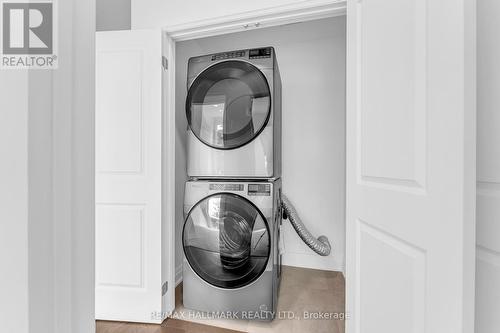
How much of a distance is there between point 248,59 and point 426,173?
1271 mm

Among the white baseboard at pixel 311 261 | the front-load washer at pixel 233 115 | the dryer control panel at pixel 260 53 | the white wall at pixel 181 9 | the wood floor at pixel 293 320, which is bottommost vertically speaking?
the wood floor at pixel 293 320

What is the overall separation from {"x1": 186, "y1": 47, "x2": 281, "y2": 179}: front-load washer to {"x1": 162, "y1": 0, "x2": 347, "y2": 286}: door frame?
136 mm

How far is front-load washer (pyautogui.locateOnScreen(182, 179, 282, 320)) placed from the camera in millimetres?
1540

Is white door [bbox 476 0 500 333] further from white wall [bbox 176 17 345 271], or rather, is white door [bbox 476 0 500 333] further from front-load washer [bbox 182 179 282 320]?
white wall [bbox 176 17 345 271]

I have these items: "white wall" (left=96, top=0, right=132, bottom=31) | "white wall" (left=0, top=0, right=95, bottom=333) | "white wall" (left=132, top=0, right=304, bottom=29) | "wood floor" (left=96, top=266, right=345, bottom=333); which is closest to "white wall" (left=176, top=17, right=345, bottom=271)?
"wood floor" (left=96, top=266, right=345, bottom=333)

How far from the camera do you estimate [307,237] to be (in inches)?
86.4

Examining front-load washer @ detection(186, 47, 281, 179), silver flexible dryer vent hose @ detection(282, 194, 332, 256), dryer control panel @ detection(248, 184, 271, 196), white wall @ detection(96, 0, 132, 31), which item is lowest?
silver flexible dryer vent hose @ detection(282, 194, 332, 256)

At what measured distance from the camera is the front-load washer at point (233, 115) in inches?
61.6

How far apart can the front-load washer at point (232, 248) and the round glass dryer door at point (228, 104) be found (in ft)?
1.06

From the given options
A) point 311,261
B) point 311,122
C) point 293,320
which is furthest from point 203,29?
point 311,261

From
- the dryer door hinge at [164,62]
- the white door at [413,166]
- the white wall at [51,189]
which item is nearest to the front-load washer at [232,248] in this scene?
the white door at [413,166]

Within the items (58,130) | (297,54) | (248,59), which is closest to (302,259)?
(248,59)

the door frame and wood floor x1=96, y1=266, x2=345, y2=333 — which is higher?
the door frame

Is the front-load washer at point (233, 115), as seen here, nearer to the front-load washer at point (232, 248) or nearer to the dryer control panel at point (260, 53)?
the dryer control panel at point (260, 53)
